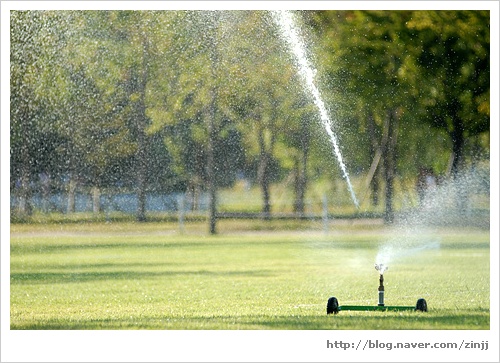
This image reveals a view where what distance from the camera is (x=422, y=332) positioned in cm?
905

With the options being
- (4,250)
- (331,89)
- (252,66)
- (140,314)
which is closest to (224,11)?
(252,66)

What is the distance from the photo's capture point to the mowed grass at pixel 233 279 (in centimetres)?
991

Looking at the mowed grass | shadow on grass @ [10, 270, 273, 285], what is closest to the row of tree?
the mowed grass

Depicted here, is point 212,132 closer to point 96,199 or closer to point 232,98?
point 232,98

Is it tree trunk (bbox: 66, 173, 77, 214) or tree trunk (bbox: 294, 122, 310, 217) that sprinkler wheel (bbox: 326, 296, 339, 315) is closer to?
tree trunk (bbox: 294, 122, 310, 217)

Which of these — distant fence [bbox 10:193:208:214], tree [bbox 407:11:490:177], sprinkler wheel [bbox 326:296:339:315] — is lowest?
sprinkler wheel [bbox 326:296:339:315]

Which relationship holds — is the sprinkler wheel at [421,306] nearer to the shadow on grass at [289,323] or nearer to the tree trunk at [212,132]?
the shadow on grass at [289,323]

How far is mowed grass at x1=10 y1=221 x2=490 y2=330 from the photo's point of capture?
32.5ft

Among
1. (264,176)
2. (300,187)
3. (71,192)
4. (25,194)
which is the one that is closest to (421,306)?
(25,194)

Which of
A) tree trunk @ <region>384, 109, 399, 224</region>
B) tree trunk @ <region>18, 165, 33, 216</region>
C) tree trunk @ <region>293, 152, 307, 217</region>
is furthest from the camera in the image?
tree trunk @ <region>293, 152, 307, 217</region>

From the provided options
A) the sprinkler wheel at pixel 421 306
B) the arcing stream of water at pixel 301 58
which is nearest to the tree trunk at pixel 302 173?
the arcing stream of water at pixel 301 58

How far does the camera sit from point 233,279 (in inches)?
563

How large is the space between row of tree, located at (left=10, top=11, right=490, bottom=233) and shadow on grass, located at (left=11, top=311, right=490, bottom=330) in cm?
1258

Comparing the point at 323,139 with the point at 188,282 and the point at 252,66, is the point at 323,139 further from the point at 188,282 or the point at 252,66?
the point at 188,282
